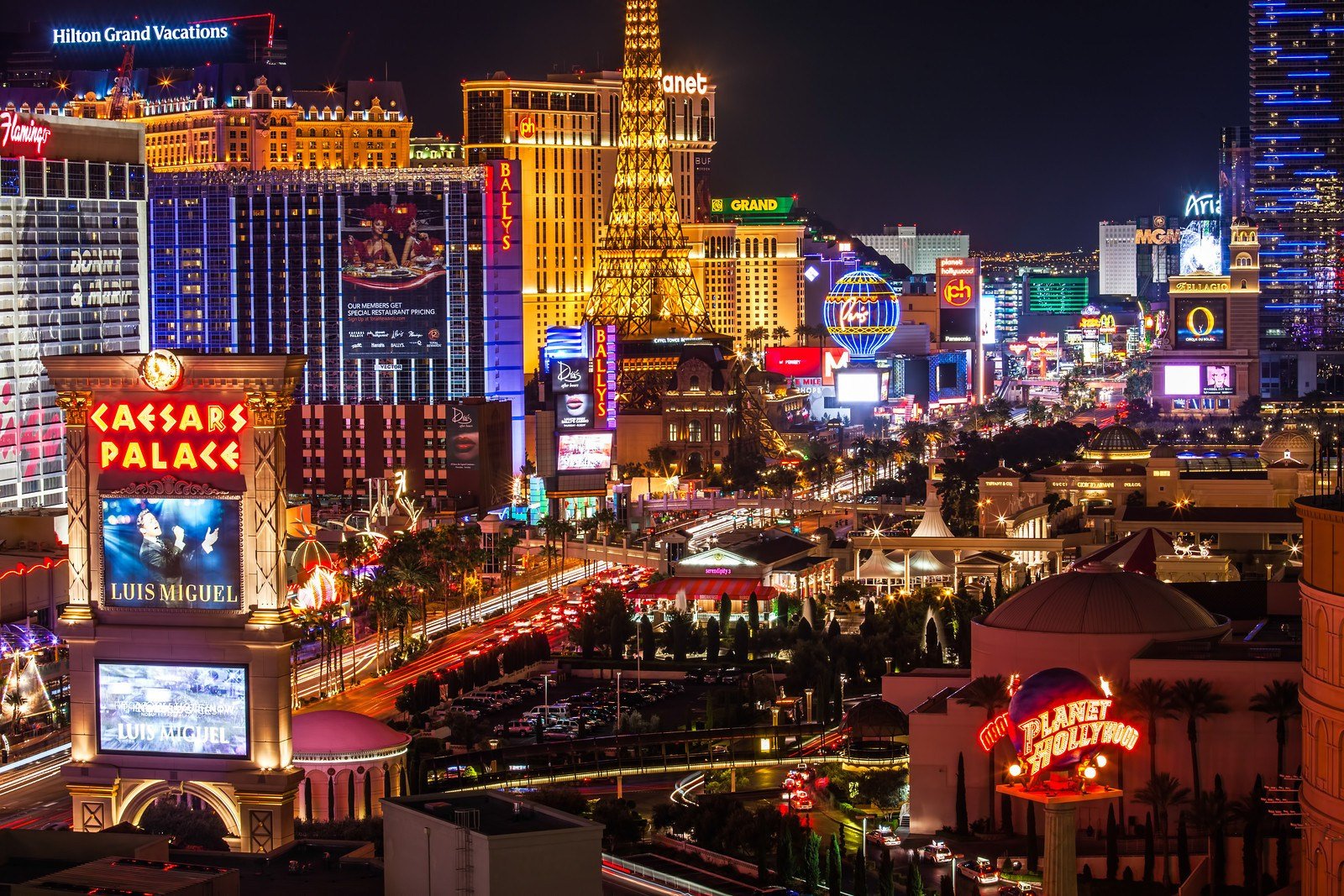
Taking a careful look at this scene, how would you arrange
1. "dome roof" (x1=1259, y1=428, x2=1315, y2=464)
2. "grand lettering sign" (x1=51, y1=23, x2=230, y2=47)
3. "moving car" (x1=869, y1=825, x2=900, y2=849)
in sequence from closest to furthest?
"moving car" (x1=869, y1=825, x2=900, y2=849), "dome roof" (x1=1259, y1=428, x2=1315, y2=464), "grand lettering sign" (x1=51, y1=23, x2=230, y2=47)

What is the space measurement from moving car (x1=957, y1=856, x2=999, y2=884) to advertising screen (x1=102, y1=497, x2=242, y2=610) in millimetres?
18551

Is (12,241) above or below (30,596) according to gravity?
above

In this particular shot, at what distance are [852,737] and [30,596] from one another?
40.0m

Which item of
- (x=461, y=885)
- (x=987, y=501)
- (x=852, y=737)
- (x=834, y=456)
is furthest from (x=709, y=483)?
(x=461, y=885)

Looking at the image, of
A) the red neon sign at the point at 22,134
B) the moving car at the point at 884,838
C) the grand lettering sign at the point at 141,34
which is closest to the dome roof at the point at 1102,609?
the moving car at the point at 884,838

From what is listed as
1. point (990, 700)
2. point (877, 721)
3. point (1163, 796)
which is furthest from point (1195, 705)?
point (877, 721)

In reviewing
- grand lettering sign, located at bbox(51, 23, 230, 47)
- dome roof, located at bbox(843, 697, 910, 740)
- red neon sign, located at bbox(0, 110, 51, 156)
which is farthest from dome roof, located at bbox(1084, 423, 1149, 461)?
grand lettering sign, located at bbox(51, 23, 230, 47)

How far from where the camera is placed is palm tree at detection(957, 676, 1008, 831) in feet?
196

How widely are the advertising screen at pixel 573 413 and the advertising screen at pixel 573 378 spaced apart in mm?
596

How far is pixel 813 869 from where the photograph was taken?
5222 centimetres

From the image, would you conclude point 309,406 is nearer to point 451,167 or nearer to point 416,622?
point 451,167

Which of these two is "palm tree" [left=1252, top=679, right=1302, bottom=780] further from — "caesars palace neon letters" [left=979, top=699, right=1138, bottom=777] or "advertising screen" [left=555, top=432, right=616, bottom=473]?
"advertising screen" [left=555, top=432, right=616, bottom=473]

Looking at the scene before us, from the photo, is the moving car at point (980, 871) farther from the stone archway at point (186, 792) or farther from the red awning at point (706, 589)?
the red awning at point (706, 589)

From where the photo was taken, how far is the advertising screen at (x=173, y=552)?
5388 cm
